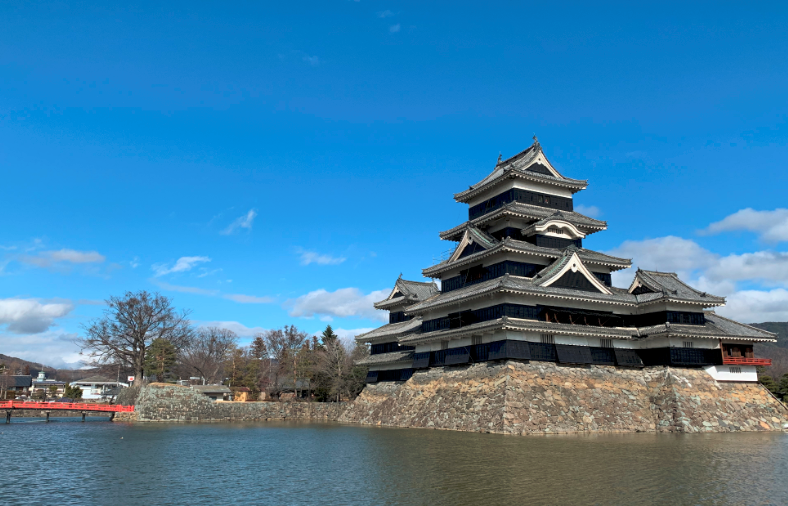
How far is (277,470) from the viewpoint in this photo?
70.7 feet

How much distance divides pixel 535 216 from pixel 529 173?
3555 mm

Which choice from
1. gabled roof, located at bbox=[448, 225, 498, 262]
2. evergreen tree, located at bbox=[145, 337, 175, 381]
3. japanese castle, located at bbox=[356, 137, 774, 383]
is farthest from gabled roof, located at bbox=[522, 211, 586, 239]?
evergreen tree, located at bbox=[145, 337, 175, 381]

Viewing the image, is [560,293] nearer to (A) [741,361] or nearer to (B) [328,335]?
(A) [741,361]

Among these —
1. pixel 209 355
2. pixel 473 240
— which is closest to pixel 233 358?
pixel 209 355

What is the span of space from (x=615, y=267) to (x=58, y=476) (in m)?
38.8

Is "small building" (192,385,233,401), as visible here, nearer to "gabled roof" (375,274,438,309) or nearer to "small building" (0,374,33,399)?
"gabled roof" (375,274,438,309)

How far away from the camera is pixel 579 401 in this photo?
118 feet

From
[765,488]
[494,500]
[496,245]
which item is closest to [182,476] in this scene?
[494,500]

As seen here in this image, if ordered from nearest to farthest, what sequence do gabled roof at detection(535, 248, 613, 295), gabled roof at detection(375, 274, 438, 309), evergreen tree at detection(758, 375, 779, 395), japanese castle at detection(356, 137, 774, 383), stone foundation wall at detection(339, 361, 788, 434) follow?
stone foundation wall at detection(339, 361, 788, 434) < japanese castle at detection(356, 137, 774, 383) < gabled roof at detection(535, 248, 613, 295) < evergreen tree at detection(758, 375, 779, 395) < gabled roof at detection(375, 274, 438, 309)

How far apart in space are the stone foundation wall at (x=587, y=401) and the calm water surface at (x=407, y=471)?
2855 mm

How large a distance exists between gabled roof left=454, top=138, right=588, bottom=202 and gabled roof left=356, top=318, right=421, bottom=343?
12867mm

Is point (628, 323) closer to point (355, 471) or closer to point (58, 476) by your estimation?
point (355, 471)

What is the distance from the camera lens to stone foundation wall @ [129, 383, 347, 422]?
52.6m

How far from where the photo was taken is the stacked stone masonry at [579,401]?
34.3 meters
